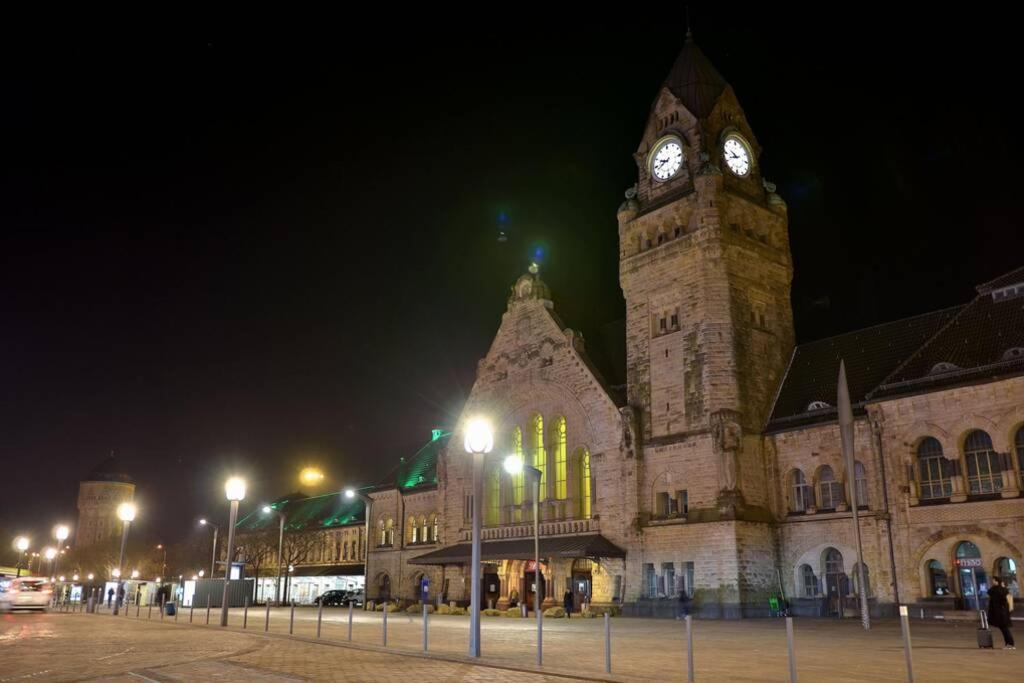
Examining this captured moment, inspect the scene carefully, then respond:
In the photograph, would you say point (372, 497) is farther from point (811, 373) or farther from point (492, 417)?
point (811, 373)

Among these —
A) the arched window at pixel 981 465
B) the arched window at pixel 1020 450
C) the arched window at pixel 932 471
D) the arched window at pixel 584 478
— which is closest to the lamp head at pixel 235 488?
the arched window at pixel 584 478

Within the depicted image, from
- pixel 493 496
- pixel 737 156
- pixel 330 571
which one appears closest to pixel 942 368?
pixel 737 156

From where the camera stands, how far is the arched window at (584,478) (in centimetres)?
5028

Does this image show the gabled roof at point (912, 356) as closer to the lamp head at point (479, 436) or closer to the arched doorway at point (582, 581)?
the arched doorway at point (582, 581)

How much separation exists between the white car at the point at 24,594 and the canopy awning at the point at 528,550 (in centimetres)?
2253

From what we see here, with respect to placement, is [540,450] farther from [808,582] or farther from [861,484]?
[861,484]

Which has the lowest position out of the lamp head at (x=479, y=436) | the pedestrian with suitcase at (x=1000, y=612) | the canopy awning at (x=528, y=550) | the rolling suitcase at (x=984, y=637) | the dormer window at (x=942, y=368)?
the rolling suitcase at (x=984, y=637)

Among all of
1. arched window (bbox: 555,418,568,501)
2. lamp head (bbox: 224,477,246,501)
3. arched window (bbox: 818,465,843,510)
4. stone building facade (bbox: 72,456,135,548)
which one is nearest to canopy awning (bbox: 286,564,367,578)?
arched window (bbox: 555,418,568,501)

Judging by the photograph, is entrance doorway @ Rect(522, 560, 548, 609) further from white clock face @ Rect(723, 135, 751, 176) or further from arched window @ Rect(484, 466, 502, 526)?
white clock face @ Rect(723, 135, 751, 176)

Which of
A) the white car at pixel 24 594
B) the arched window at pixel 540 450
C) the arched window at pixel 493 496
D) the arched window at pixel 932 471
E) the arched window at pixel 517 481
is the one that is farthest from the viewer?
the arched window at pixel 493 496

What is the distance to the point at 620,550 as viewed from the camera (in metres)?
45.8

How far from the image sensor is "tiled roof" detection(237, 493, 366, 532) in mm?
81562

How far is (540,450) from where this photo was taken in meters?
53.8

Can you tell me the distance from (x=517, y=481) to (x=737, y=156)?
24.9 metres
